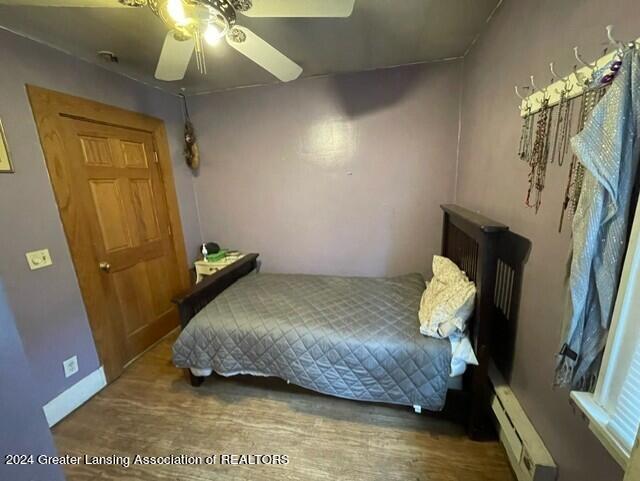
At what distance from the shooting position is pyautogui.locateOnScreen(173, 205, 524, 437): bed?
56.4 inches

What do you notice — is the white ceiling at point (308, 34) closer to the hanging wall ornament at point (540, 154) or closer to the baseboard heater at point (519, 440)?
the hanging wall ornament at point (540, 154)

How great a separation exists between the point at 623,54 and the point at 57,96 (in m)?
2.78

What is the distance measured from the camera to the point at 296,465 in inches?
55.7

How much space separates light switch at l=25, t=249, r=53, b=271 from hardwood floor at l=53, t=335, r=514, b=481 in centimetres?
103

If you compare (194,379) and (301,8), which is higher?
(301,8)

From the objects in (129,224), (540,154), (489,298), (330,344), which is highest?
(540,154)

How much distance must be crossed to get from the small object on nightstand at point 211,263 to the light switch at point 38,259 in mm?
1222

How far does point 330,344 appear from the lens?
1.60 meters

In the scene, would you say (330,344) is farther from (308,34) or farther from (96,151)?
(96,151)

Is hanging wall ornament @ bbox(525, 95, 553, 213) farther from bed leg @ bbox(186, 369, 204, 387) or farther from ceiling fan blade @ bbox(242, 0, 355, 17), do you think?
bed leg @ bbox(186, 369, 204, 387)

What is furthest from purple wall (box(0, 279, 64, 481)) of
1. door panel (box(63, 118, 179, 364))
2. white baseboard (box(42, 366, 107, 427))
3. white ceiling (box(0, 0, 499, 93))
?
white ceiling (box(0, 0, 499, 93))

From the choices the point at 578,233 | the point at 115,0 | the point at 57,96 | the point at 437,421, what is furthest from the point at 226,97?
the point at 437,421

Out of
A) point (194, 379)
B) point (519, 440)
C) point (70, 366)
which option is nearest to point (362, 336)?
point (519, 440)

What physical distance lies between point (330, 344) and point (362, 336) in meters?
0.20
